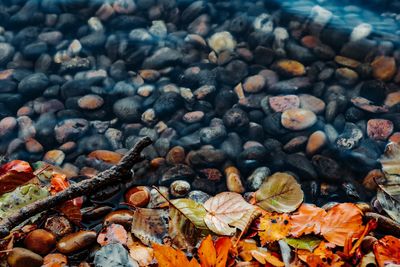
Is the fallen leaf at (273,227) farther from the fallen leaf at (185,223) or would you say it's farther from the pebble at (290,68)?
the pebble at (290,68)

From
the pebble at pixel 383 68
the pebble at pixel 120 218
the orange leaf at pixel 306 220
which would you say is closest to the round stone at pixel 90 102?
the pebble at pixel 120 218

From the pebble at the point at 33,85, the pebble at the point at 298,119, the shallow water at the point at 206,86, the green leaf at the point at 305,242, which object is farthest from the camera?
the pebble at the point at 33,85

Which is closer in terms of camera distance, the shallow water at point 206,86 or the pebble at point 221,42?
the shallow water at point 206,86

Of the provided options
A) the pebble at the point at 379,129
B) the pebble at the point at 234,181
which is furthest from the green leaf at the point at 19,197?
the pebble at the point at 379,129

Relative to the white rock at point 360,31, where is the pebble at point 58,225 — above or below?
below

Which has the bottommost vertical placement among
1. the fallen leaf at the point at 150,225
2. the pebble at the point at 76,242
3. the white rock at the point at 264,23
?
the fallen leaf at the point at 150,225

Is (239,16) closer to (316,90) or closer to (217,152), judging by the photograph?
(316,90)

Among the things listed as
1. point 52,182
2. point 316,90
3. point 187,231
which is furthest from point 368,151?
point 52,182

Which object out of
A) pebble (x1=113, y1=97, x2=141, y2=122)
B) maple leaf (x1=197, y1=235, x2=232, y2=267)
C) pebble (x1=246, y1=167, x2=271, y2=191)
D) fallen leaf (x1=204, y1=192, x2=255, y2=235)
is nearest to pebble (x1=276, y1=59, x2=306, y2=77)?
pebble (x1=246, y1=167, x2=271, y2=191)

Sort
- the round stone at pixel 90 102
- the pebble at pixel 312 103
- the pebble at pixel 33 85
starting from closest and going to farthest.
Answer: the pebble at pixel 312 103 → the round stone at pixel 90 102 → the pebble at pixel 33 85
